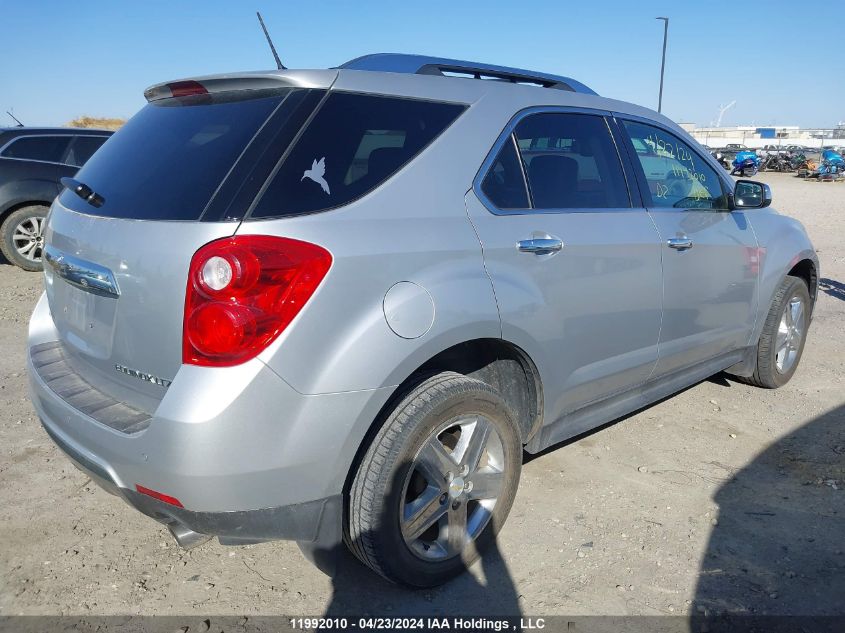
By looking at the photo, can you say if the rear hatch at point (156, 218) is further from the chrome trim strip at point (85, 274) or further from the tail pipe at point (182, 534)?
the tail pipe at point (182, 534)

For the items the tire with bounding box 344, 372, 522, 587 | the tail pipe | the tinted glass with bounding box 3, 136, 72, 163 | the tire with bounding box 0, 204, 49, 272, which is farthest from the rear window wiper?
the tinted glass with bounding box 3, 136, 72, 163

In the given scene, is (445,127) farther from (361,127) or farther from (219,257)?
(219,257)

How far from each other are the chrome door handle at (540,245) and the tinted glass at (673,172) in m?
0.91

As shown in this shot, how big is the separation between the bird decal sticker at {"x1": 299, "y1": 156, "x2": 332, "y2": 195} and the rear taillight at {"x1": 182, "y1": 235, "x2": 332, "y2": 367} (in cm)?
25

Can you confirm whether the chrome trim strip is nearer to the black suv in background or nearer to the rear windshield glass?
the rear windshield glass

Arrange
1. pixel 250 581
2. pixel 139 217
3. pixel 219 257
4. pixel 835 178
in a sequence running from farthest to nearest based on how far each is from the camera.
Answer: pixel 835 178 < pixel 250 581 < pixel 139 217 < pixel 219 257

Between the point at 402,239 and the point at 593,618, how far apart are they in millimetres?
1475

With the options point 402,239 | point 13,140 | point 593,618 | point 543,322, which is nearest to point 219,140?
point 402,239

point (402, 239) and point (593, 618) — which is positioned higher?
point (402, 239)

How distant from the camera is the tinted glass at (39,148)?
809 cm

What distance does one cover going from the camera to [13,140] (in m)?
8.07

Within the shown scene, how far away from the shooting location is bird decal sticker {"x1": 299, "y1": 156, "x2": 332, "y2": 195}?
7.04 feet

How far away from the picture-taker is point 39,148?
827 centimetres

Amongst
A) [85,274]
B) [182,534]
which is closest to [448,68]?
[85,274]
